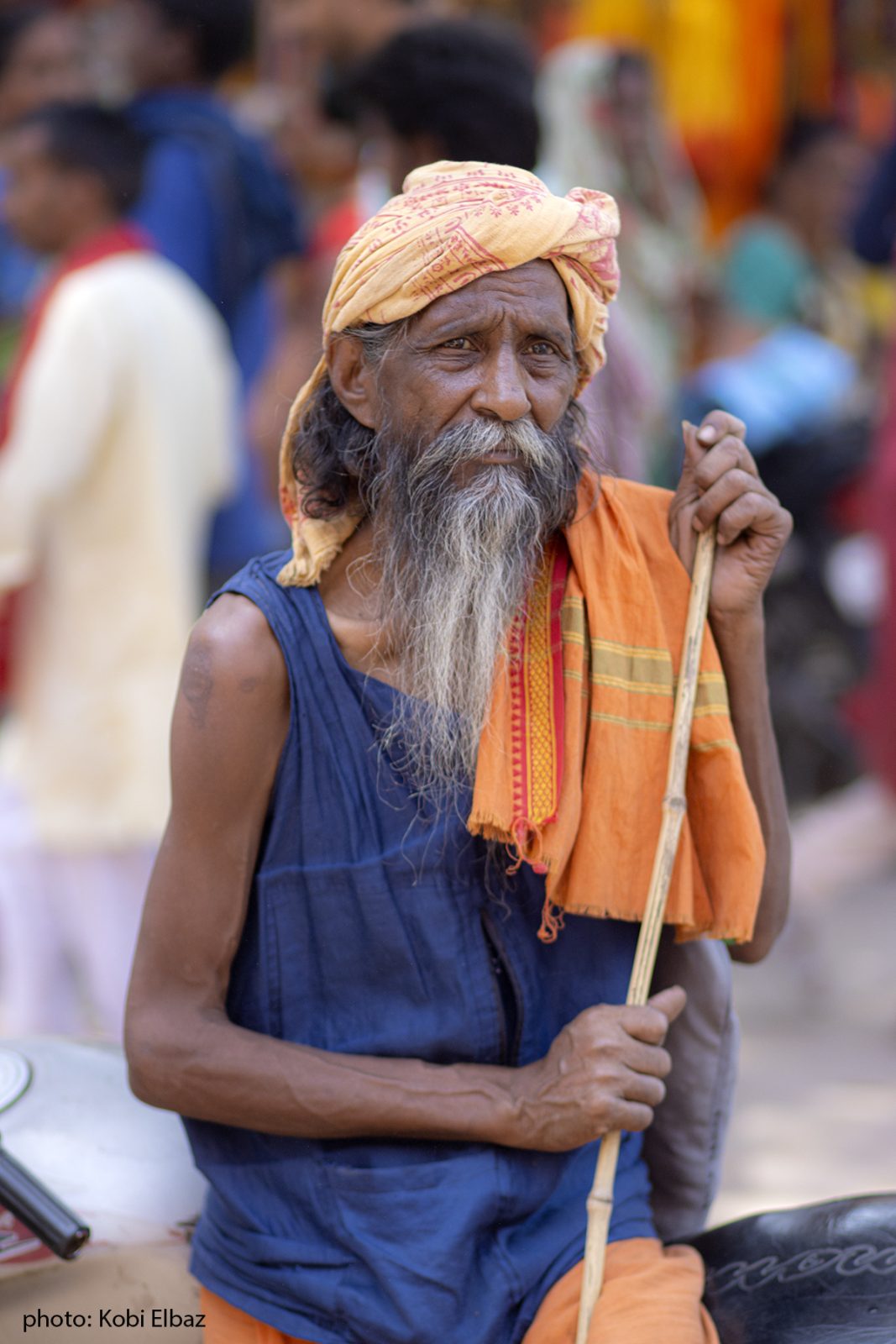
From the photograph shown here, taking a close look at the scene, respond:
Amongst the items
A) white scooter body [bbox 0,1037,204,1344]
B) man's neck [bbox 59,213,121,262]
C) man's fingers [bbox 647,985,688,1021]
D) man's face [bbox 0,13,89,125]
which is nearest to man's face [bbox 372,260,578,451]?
man's fingers [bbox 647,985,688,1021]

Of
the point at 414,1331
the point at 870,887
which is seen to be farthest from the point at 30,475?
the point at 870,887

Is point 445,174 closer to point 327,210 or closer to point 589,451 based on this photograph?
point 589,451

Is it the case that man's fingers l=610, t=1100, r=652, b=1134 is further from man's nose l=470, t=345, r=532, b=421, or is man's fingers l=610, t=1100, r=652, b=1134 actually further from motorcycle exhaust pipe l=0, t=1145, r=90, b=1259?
man's nose l=470, t=345, r=532, b=421

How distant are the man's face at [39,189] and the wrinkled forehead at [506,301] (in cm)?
277

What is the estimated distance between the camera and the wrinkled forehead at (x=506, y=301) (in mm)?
1990

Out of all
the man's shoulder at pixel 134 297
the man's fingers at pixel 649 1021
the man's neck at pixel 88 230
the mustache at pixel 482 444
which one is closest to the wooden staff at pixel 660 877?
the man's fingers at pixel 649 1021

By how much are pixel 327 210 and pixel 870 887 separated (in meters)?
3.71

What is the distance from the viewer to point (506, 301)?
2.00m

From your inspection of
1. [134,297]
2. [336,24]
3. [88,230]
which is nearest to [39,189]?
[88,230]

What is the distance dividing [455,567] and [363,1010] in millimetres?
553

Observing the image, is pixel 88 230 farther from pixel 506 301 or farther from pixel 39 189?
pixel 506 301

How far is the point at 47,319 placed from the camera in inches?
170

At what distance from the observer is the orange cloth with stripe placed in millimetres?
1950

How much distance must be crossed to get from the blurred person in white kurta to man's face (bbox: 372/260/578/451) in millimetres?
2312
